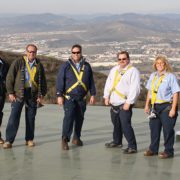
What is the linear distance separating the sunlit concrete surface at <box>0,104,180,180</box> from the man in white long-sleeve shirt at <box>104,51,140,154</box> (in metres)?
0.41

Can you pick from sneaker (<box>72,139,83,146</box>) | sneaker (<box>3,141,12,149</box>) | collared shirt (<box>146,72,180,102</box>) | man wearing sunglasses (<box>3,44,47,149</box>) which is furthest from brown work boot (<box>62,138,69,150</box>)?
collared shirt (<box>146,72,180,102</box>)

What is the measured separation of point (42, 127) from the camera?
9.28 m

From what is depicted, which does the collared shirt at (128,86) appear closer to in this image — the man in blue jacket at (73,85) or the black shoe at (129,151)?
the man in blue jacket at (73,85)

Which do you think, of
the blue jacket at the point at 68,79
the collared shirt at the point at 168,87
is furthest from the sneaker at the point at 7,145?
the collared shirt at the point at 168,87

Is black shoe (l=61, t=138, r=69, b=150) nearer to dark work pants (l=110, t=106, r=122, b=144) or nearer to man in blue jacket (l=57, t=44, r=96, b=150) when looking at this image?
man in blue jacket (l=57, t=44, r=96, b=150)

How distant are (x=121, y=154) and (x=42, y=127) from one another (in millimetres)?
2668

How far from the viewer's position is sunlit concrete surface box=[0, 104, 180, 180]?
5863 millimetres

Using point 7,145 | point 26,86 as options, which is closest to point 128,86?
point 26,86

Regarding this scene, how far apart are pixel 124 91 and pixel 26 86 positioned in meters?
1.40

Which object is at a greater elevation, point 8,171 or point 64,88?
point 64,88

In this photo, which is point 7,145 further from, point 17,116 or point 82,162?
point 82,162

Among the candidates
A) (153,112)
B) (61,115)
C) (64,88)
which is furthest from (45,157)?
(61,115)

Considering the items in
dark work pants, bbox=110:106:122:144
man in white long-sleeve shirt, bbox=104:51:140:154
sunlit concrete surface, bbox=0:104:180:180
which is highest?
man in white long-sleeve shirt, bbox=104:51:140:154

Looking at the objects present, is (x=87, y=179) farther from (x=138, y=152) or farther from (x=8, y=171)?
(x=138, y=152)
